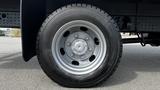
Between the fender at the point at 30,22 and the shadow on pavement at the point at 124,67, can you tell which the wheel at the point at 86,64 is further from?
the shadow on pavement at the point at 124,67

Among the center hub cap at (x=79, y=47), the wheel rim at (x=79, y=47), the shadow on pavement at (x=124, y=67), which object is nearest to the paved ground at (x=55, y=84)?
the shadow on pavement at (x=124, y=67)

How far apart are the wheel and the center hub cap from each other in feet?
0.58

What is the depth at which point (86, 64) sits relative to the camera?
446 centimetres

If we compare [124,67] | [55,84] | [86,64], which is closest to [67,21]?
[86,64]

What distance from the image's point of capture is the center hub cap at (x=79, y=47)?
4492 millimetres

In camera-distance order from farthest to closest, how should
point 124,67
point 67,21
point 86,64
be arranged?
point 124,67, point 86,64, point 67,21

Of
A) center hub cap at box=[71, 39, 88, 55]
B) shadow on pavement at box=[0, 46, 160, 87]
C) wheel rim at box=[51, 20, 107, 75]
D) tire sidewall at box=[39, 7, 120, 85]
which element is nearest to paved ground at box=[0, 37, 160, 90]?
shadow on pavement at box=[0, 46, 160, 87]

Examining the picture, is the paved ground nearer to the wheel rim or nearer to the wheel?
the wheel

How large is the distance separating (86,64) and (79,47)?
0.81 feet

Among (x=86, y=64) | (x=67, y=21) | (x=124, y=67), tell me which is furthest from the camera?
(x=124, y=67)

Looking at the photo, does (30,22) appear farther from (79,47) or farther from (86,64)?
(86,64)

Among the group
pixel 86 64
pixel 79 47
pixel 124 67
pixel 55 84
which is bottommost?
pixel 124 67

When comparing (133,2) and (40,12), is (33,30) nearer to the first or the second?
(40,12)

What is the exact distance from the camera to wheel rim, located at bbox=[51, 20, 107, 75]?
4.37 metres
